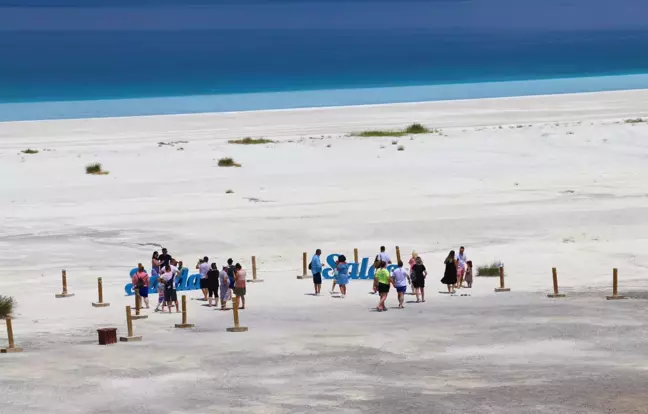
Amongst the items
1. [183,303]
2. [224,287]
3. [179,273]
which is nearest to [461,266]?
[224,287]

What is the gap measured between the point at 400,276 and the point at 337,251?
10.1 metres

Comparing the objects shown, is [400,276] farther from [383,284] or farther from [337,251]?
[337,251]

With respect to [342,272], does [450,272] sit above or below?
below

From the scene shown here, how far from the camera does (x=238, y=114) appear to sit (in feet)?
420

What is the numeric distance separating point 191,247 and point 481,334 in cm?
1720

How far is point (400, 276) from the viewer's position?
32562mm

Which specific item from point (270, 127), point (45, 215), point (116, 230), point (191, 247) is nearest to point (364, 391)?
point (191, 247)

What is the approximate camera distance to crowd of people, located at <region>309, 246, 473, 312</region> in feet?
106

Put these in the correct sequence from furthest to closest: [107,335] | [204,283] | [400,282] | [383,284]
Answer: [204,283]
[400,282]
[383,284]
[107,335]

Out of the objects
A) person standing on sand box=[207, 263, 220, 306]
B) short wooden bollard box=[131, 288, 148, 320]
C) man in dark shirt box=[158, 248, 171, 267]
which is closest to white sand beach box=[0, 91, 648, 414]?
short wooden bollard box=[131, 288, 148, 320]

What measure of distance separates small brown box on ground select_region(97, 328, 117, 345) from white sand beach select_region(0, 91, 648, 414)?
A: 373 millimetres

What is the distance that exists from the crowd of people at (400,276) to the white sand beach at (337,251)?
568 millimetres

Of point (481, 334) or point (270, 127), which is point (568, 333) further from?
point (270, 127)

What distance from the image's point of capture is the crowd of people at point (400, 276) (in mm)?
32344
